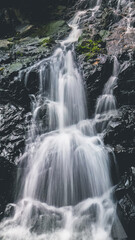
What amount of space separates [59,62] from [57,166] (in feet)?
20.4

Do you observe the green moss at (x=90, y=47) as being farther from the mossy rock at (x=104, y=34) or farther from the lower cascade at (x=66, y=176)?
the lower cascade at (x=66, y=176)

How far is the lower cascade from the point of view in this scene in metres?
6.04

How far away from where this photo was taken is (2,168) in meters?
7.29

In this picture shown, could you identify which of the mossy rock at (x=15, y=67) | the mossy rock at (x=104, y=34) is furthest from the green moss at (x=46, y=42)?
the mossy rock at (x=104, y=34)

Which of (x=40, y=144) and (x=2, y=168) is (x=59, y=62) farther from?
(x=2, y=168)

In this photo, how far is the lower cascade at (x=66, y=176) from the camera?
19.8 ft

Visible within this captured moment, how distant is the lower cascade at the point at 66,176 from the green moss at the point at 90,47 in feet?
5.80

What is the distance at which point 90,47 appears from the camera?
11648 mm

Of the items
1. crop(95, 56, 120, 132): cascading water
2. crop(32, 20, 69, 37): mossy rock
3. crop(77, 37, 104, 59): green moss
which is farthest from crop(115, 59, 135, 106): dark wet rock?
crop(32, 20, 69, 37): mossy rock

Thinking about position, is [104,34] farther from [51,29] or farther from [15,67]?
[15,67]

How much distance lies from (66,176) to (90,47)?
789 cm

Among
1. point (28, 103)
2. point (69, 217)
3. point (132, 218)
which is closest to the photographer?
point (132, 218)

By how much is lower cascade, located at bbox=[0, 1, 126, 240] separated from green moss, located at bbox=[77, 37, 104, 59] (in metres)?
1.77

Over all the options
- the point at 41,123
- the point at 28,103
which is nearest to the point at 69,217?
the point at 41,123
